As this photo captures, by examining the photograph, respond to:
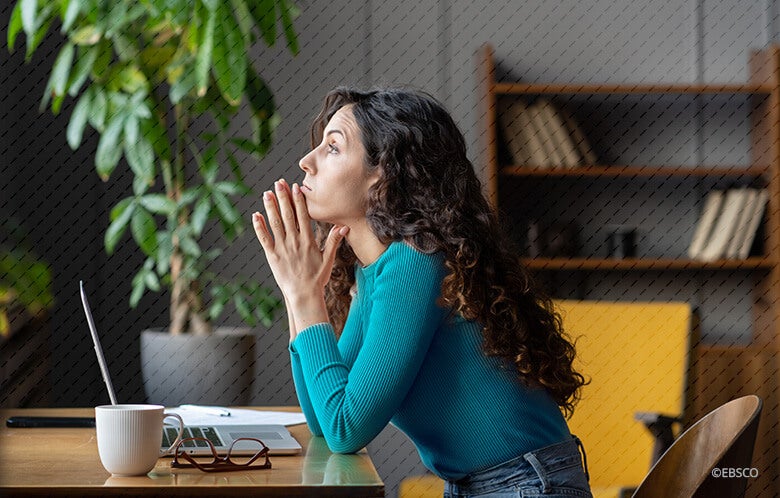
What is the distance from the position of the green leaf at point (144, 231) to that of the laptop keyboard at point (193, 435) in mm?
1161

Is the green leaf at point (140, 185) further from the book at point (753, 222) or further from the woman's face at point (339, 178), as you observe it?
the book at point (753, 222)

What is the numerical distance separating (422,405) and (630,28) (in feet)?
6.48

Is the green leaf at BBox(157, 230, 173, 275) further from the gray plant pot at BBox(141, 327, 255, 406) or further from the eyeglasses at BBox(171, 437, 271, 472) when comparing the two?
the eyeglasses at BBox(171, 437, 271, 472)

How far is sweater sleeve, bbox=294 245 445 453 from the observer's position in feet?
3.30

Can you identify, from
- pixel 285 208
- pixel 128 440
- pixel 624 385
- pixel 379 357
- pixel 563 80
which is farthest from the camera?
pixel 563 80

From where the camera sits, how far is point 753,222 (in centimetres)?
260

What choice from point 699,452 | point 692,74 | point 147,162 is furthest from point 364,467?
point 692,74

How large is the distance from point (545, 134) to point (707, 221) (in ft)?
1.68

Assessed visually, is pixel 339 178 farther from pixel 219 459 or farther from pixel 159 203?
pixel 159 203

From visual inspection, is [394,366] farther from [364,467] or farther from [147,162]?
[147,162]

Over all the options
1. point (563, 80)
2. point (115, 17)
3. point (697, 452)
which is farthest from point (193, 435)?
point (563, 80)

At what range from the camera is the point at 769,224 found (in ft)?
8.57

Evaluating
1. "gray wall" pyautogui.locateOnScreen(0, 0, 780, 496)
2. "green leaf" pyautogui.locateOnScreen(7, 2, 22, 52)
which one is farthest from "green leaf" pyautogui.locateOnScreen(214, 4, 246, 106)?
"gray wall" pyautogui.locateOnScreen(0, 0, 780, 496)

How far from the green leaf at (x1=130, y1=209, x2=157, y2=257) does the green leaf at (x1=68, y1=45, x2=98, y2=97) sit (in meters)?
0.31
